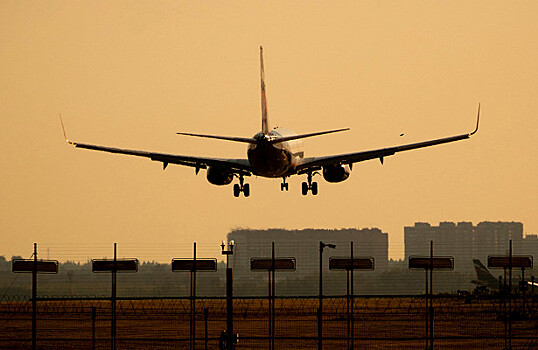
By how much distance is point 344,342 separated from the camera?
52594 mm

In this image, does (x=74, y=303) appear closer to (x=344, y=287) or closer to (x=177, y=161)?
(x=344, y=287)

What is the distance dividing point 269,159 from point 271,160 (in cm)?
19

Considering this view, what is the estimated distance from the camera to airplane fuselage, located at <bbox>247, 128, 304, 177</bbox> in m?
67.7

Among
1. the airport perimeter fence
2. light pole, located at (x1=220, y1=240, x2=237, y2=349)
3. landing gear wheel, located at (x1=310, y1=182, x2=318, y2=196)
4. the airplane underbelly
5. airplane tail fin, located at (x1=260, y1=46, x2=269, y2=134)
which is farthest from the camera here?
landing gear wheel, located at (x1=310, y1=182, x2=318, y2=196)

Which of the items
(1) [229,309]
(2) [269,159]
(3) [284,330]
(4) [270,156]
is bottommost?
(3) [284,330]

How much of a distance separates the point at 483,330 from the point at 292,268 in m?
20.5

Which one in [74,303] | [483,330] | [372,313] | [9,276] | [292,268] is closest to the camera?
[292,268]


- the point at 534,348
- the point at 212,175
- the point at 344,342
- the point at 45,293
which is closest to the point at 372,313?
the point at 212,175

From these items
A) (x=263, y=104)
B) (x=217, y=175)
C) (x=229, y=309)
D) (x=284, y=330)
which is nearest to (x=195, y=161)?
(x=217, y=175)

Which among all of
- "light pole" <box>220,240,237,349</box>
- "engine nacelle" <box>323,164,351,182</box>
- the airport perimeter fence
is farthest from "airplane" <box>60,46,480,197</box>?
"light pole" <box>220,240,237,349</box>

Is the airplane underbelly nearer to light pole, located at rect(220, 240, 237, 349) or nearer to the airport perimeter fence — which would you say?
the airport perimeter fence

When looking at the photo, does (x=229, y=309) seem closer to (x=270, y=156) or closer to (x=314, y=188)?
(x=270, y=156)

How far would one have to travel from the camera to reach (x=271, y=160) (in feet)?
225

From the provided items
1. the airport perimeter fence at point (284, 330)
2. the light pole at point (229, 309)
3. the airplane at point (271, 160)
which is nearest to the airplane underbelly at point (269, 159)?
the airplane at point (271, 160)
